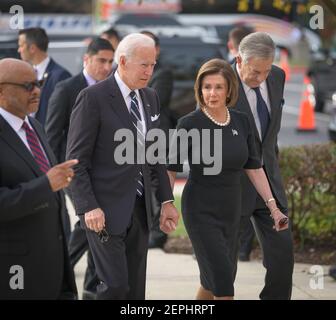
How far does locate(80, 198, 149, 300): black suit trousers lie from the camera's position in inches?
237

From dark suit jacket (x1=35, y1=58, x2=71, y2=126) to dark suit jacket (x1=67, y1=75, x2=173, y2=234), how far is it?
2885 mm

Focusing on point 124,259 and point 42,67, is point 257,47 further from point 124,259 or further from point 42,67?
point 42,67

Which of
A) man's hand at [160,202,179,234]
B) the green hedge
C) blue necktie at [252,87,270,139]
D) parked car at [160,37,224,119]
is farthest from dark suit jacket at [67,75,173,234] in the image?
parked car at [160,37,224,119]

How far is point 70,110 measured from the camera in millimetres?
8086

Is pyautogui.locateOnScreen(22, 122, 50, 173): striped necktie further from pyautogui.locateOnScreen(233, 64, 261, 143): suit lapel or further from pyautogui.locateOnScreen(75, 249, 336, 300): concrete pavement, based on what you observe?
pyautogui.locateOnScreen(75, 249, 336, 300): concrete pavement

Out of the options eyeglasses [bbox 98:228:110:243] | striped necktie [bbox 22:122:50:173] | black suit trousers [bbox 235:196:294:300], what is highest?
striped necktie [bbox 22:122:50:173]

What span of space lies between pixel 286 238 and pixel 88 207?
1607 mm

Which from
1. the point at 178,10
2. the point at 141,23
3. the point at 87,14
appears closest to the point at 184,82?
the point at 141,23

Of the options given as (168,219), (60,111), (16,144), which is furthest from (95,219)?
(60,111)

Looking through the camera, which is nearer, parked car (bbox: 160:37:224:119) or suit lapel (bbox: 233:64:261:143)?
suit lapel (bbox: 233:64:261:143)

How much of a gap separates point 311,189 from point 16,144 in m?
4.90

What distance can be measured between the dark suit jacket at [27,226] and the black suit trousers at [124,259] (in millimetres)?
796
